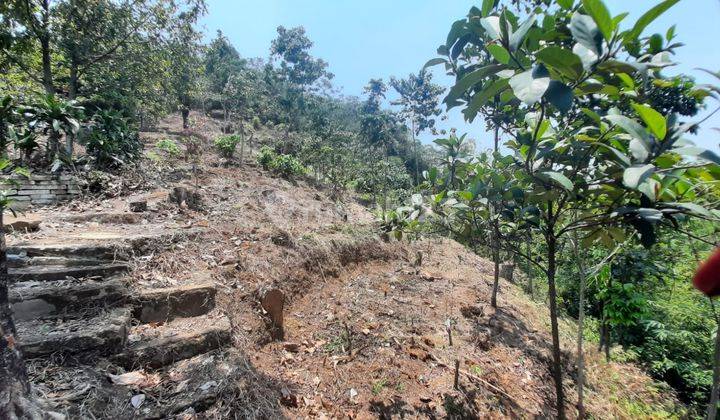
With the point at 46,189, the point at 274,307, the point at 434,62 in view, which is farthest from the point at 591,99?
the point at 46,189

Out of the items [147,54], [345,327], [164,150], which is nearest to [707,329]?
[345,327]

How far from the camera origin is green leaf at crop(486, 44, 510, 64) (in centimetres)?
107

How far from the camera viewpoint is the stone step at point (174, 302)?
2607 mm

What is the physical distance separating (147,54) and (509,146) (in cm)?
848

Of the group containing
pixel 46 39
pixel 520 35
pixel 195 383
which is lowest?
pixel 195 383

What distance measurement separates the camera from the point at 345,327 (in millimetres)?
3342

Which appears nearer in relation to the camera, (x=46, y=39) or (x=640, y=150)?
(x=640, y=150)

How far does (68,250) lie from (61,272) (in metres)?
0.43

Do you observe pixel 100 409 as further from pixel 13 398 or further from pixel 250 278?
pixel 250 278

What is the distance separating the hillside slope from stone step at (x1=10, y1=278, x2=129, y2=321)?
0.68 feet

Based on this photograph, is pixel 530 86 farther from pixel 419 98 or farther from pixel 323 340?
pixel 419 98

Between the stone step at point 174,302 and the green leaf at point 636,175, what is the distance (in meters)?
2.97

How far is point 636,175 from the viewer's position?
96 cm

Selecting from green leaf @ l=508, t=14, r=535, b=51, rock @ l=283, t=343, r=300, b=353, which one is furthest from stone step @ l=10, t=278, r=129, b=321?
green leaf @ l=508, t=14, r=535, b=51
